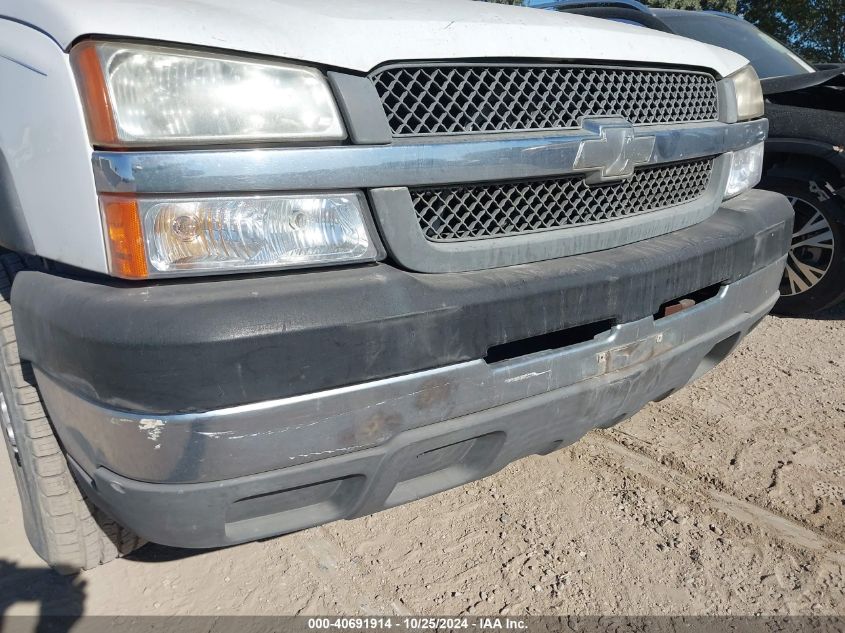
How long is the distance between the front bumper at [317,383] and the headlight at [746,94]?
35.8 inches

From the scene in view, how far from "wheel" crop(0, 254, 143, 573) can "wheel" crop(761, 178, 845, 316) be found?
390 cm

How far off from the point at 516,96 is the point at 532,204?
0.28 metres

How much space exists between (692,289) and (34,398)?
6.13 feet

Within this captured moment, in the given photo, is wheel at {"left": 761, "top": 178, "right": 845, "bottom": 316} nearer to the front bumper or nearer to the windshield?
the windshield

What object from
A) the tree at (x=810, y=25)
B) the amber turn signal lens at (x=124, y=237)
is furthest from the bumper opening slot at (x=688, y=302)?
the tree at (x=810, y=25)

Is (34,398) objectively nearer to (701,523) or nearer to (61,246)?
(61,246)

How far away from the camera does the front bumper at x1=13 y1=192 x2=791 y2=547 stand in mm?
1346

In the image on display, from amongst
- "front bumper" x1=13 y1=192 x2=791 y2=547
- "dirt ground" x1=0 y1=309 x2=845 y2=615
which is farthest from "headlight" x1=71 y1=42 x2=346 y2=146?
"dirt ground" x1=0 y1=309 x2=845 y2=615

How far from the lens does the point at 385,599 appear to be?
2.10 metres

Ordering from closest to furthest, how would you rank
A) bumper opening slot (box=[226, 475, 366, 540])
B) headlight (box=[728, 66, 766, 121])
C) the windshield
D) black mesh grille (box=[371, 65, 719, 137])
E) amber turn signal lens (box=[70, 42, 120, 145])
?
amber turn signal lens (box=[70, 42, 120, 145]) → bumper opening slot (box=[226, 475, 366, 540]) → black mesh grille (box=[371, 65, 719, 137]) → headlight (box=[728, 66, 766, 121]) → the windshield

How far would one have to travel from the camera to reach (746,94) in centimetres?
247

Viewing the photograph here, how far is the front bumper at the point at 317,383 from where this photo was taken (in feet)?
4.42

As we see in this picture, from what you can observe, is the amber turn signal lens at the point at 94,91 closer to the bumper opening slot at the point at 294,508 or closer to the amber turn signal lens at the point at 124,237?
the amber turn signal lens at the point at 124,237

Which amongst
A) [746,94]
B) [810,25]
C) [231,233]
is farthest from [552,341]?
[810,25]
